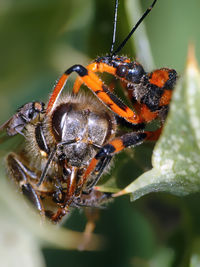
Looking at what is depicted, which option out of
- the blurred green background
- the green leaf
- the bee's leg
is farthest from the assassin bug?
the green leaf

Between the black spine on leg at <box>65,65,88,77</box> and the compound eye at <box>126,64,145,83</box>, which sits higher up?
the black spine on leg at <box>65,65,88,77</box>

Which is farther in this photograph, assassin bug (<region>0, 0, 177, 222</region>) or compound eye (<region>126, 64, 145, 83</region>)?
compound eye (<region>126, 64, 145, 83</region>)

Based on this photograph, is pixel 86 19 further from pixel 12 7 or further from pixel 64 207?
pixel 64 207

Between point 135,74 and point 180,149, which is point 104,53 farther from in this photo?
point 180,149

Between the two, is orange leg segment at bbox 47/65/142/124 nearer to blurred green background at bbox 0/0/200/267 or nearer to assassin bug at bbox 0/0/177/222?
Result: assassin bug at bbox 0/0/177/222

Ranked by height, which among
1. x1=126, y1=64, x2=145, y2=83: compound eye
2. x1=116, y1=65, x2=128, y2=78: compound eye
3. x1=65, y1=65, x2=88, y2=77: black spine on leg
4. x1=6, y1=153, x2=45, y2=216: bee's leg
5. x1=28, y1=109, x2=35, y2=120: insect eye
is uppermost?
x1=65, y1=65, x2=88, y2=77: black spine on leg

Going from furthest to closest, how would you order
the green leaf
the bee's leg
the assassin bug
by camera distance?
the bee's leg
the assassin bug
the green leaf
